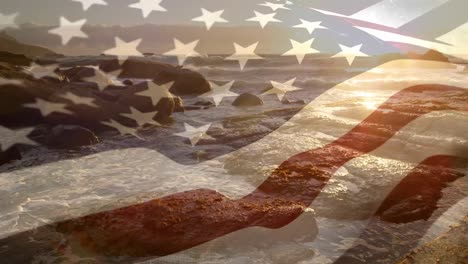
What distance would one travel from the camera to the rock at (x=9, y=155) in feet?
25.7

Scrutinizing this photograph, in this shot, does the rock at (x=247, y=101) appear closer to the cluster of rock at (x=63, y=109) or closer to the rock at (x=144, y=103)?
the cluster of rock at (x=63, y=109)

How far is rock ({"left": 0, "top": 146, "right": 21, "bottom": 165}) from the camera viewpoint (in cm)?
784

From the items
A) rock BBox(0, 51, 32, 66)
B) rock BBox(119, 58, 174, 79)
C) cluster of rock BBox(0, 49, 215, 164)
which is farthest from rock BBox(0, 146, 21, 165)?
rock BBox(119, 58, 174, 79)

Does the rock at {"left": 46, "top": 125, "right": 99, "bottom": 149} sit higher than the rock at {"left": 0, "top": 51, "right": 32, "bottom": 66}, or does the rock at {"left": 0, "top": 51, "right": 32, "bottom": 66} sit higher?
the rock at {"left": 0, "top": 51, "right": 32, "bottom": 66}

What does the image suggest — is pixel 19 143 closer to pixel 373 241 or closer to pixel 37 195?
pixel 37 195

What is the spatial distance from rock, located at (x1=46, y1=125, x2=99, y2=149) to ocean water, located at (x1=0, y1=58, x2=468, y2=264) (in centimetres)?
36

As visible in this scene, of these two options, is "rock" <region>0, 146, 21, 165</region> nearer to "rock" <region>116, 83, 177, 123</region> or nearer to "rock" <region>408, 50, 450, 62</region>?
"rock" <region>116, 83, 177, 123</region>

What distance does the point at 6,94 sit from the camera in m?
11.0

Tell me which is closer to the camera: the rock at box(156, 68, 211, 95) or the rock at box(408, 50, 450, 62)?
the rock at box(156, 68, 211, 95)

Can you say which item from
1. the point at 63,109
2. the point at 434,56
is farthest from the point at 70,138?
the point at 434,56

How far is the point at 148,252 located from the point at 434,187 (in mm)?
4699

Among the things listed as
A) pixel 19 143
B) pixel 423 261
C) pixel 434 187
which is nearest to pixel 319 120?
pixel 434 187

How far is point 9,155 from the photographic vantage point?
316 inches

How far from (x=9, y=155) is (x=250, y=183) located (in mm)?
5528
